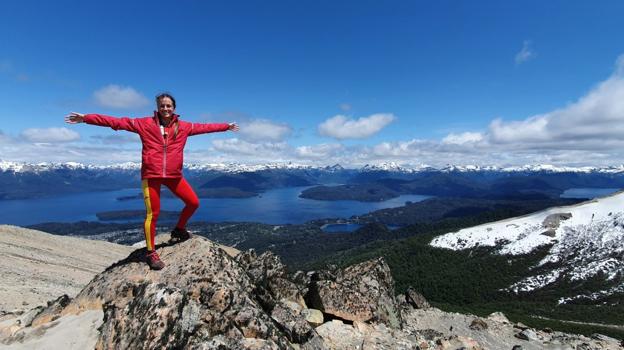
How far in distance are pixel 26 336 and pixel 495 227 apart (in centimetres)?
19751

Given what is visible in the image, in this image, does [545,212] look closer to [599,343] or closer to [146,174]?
[599,343]

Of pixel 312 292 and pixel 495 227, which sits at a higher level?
pixel 312 292

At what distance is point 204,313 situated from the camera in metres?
8.99

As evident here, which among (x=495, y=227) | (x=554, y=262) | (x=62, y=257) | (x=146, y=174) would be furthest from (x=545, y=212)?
(x=146, y=174)

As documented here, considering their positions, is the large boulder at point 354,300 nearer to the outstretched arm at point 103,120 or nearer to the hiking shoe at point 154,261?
the hiking shoe at point 154,261

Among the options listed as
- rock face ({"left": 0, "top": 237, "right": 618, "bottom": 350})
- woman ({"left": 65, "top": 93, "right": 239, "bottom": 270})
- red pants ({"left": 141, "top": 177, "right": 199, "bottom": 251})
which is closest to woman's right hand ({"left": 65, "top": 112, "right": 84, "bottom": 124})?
woman ({"left": 65, "top": 93, "right": 239, "bottom": 270})

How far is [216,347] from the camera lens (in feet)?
26.3

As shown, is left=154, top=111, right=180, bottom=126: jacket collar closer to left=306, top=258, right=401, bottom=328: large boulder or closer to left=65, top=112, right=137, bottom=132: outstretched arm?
left=65, top=112, right=137, bottom=132: outstretched arm

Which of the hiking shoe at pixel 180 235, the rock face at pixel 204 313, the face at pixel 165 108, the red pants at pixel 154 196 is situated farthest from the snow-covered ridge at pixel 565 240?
the face at pixel 165 108

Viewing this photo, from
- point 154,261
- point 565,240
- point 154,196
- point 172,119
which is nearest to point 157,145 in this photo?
point 172,119

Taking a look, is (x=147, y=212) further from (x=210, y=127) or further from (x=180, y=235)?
(x=210, y=127)

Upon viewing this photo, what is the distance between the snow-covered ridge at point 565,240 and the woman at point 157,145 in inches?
5398

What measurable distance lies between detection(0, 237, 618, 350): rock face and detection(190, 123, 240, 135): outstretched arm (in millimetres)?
3556

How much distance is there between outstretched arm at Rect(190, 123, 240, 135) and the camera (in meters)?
11.3
